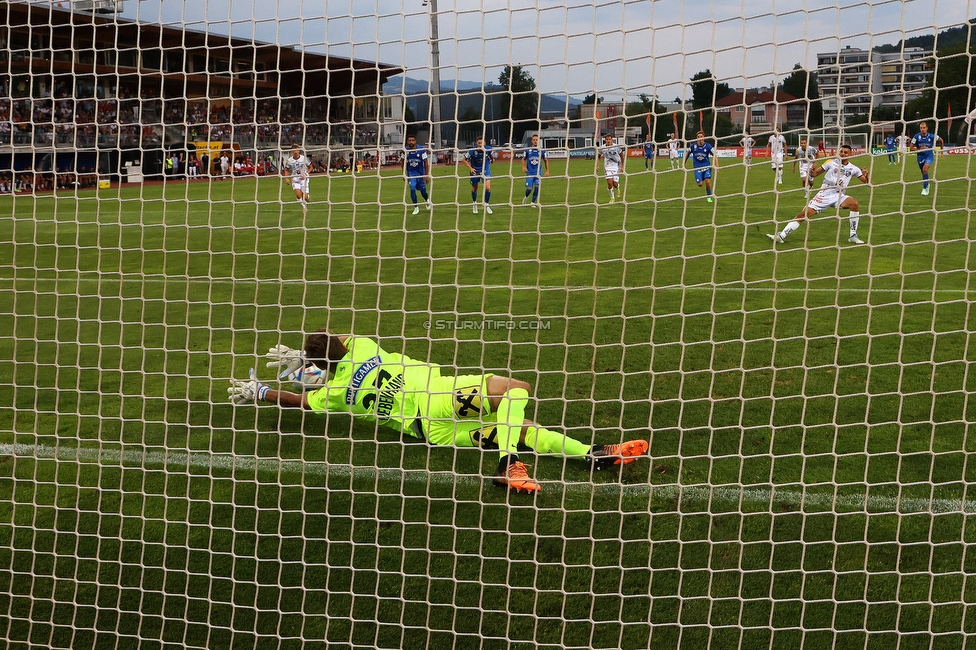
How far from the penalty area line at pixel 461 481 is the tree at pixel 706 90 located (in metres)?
2.03

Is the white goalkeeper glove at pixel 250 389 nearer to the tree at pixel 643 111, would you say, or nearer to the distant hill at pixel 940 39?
the tree at pixel 643 111

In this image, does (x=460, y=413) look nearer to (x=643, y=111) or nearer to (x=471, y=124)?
(x=471, y=124)

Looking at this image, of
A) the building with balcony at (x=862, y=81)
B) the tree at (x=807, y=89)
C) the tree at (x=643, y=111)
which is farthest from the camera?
the tree at (x=643, y=111)

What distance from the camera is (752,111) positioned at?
15.6 feet

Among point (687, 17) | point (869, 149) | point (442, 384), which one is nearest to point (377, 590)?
point (442, 384)

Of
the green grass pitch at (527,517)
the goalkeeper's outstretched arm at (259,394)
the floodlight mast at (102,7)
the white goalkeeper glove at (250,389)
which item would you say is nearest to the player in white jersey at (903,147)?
the green grass pitch at (527,517)

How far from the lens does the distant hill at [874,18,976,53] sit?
12.4ft

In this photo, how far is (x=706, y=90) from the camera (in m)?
4.55

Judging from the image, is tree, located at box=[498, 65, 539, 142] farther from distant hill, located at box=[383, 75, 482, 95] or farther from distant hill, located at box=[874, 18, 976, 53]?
distant hill, located at box=[874, 18, 976, 53]

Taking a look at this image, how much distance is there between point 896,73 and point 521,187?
1421 centimetres

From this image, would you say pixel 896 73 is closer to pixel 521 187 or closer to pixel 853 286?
pixel 853 286

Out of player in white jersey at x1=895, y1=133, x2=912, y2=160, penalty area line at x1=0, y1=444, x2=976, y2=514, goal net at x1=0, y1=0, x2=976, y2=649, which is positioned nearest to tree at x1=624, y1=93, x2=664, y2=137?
goal net at x1=0, y1=0, x2=976, y2=649

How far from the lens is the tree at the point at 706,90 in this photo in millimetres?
4336

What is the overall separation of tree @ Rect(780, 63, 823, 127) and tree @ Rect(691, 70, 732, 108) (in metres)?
0.29
